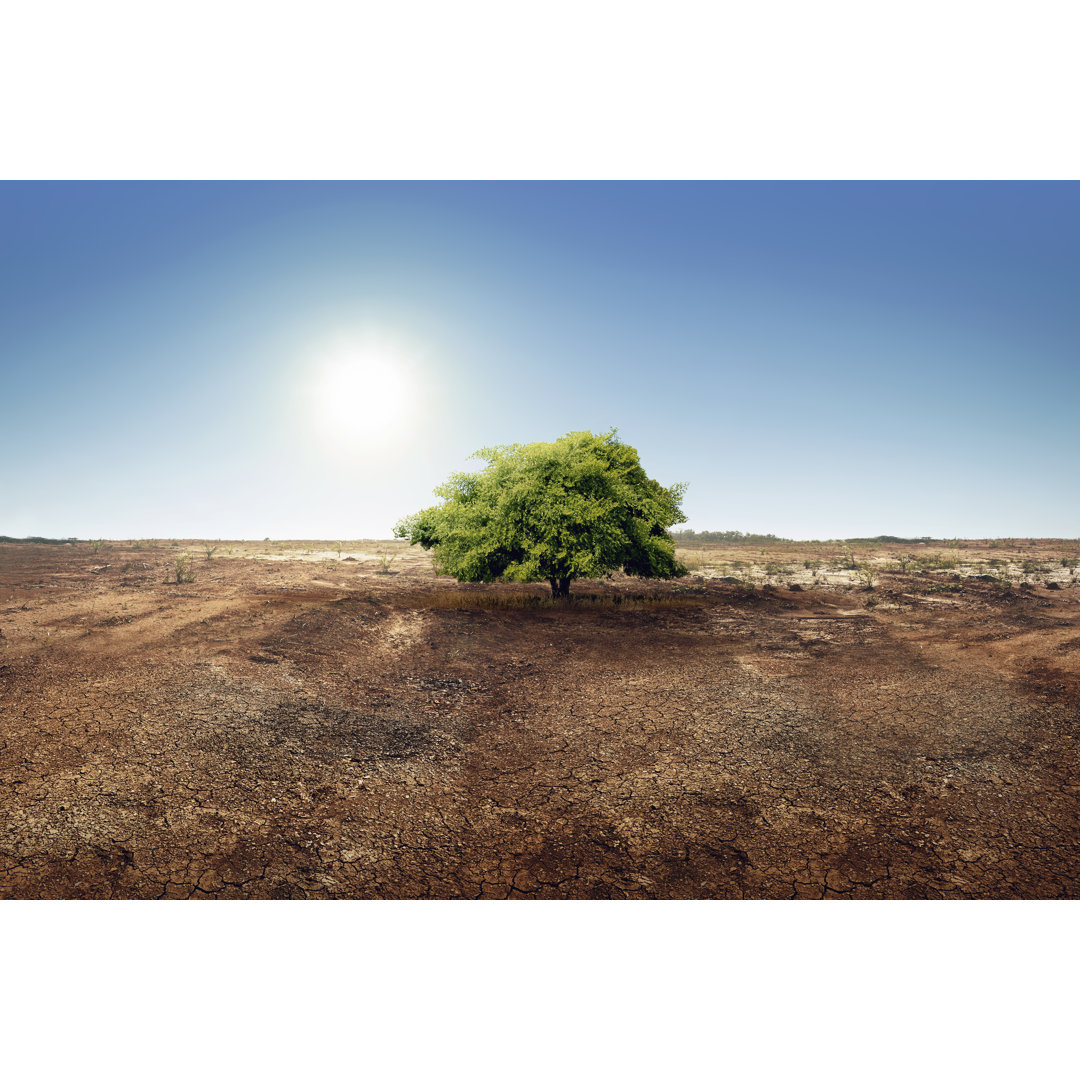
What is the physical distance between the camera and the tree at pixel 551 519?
1873 cm

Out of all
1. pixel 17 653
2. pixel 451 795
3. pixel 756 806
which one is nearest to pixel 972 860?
pixel 756 806

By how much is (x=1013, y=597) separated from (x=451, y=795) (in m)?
26.9

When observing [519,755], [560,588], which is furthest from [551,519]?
[519,755]

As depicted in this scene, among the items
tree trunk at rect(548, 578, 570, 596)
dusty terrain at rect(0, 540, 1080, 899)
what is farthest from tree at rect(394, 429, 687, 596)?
dusty terrain at rect(0, 540, 1080, 899)

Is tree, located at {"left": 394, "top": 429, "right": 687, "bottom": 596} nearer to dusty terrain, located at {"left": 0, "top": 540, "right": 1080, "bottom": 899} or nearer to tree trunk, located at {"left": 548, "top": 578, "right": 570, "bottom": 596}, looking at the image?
tree trunk, located at {"left": 548, "top": 578, "right": 570, "bottom": 596}

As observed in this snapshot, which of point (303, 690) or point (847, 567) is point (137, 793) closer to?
point (303, 690)

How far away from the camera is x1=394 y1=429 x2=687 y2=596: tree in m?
18.7

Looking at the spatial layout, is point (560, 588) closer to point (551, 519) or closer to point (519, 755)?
point (551, 519)

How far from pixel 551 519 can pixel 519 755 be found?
1120 cm

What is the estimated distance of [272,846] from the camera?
5.71m

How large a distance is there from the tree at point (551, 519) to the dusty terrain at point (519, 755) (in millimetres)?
3191

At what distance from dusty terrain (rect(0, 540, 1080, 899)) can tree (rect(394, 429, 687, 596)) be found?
10.5 ft

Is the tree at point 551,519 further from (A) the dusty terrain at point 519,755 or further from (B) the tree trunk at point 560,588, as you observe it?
(A) the dusty terrain at point 519,755

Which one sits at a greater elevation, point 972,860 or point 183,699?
point 183,699
